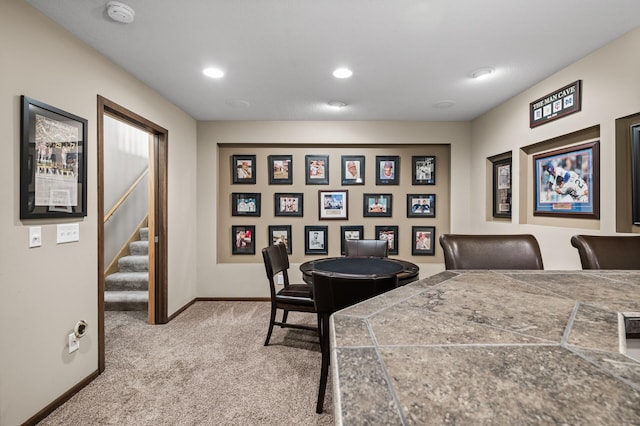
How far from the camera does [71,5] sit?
71.6 inches

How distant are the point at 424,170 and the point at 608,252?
110 inches

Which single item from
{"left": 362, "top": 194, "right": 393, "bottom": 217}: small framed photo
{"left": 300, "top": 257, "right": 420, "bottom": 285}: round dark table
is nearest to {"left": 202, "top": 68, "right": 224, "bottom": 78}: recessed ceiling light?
{"left": 300, "top": 257, "right": 420, "bottom": 285}: round dark table

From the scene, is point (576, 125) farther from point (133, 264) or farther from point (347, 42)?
point (133, 264)

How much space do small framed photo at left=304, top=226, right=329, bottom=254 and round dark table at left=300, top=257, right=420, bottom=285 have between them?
1.30 meters

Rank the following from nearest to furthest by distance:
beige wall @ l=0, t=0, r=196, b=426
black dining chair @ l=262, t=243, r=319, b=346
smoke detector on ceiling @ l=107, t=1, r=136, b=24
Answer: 1. beige wall @ l=0, t=0, r=196, b=426
2. smoke detector on ceiling @ l=107, t=1, r=136, b=24
3. black dining chair @ l=262, t=243, r=319, b=346

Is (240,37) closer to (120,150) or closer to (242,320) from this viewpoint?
(242,320)

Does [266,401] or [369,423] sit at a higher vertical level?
[369,423]

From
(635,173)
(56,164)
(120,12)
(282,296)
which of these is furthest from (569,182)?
(56,164)

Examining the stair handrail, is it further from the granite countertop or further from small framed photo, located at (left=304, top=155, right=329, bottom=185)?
the granite countertop

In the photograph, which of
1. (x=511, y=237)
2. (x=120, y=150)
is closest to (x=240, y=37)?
(x=511, y=237)

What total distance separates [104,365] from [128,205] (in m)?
3.05

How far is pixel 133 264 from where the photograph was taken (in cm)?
424

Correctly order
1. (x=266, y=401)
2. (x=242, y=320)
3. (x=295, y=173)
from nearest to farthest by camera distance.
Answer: (x=266, y=401) → (x=242, y=320) → (x=295, y=173)

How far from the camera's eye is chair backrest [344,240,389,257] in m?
3.44
